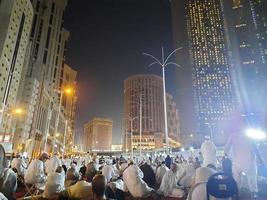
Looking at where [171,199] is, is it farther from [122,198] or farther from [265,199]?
[265,199]

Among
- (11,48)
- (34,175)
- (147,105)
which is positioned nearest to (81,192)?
(34,175)

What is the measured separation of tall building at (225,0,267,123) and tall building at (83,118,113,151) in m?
94.0

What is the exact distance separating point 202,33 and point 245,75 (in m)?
28.8

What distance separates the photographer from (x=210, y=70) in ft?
341

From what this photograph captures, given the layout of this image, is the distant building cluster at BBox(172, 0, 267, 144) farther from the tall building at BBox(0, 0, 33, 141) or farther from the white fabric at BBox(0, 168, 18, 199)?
the white fabric at BBox(0, 168, 18, 199)

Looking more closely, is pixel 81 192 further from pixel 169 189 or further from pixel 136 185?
pixel 169 189

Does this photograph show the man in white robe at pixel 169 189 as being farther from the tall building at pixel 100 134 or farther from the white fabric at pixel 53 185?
the tall building at pixel 100 134

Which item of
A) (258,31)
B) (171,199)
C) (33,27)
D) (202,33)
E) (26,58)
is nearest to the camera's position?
(171,199)

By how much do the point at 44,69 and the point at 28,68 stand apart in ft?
32.4

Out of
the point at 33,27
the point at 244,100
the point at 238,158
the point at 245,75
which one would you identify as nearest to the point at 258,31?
the point at 245,75

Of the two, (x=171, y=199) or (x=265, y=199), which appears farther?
(x=171, y=199)

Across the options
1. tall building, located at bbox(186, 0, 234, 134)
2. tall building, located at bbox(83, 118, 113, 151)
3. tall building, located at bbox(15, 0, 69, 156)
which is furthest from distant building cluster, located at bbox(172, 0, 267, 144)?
tall building, located at bbox(83, 118, 113, 151)

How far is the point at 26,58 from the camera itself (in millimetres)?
70438

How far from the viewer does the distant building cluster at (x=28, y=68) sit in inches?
2053
